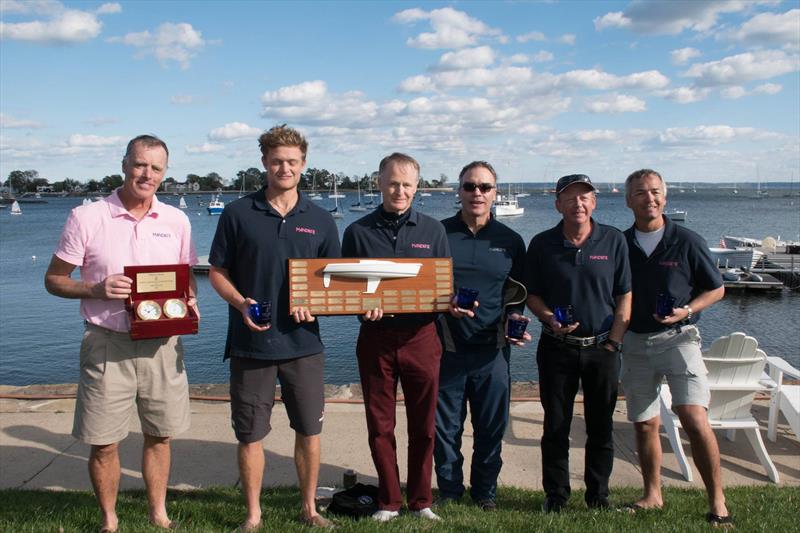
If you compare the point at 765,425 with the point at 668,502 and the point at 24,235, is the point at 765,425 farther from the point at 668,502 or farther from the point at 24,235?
the point at 24,235

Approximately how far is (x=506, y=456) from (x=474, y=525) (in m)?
2.15

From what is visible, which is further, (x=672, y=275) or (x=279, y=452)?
(x=279, y=452)

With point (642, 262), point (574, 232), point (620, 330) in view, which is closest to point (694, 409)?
point (620, 330)

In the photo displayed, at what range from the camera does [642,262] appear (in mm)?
4914

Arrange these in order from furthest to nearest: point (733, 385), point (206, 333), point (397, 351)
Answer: point (206, 333) → point (733, 385) → point (397, 351)

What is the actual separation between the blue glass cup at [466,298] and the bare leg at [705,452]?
191 cm

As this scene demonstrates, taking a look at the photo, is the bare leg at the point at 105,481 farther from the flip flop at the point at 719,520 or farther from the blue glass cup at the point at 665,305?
the flip flop at the point at 719,520

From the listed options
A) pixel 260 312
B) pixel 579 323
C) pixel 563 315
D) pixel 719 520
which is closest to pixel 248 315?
pixel 260 312

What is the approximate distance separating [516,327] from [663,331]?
123cm

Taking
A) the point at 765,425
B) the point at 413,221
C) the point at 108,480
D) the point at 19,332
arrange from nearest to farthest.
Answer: the point at 108,480
the point at 413,221
the point at 765,425
the point at 19,332

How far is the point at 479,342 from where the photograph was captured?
4871mm

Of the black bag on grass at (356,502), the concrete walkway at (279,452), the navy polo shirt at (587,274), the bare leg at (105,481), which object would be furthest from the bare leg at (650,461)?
the bare leg at (105,481)

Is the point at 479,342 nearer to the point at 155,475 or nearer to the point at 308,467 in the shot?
the point at 308,467

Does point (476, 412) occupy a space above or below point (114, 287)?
below
